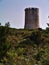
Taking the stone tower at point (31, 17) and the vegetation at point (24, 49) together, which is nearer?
the vegetation at point (24, 49)

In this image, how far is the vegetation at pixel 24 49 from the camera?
51.3 feet

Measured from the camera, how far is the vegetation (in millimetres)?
15646

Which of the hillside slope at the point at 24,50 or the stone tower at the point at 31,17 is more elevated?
the stone tower at the point at 31,17

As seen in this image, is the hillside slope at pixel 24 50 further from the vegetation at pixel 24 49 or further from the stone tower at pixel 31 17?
the stone tower at pixel 31 17

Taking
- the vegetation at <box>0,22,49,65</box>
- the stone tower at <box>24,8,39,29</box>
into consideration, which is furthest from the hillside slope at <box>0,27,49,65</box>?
the stone tower at <box>24,8,39,29</box>

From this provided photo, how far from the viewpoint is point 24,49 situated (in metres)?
24.9

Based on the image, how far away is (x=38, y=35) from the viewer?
3162cm

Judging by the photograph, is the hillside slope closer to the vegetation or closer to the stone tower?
the vegetation

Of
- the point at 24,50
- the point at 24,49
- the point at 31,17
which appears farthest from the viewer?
the point at 31,17

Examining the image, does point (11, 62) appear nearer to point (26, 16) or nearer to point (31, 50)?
point (31, 50)

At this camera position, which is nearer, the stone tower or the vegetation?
the vegetation

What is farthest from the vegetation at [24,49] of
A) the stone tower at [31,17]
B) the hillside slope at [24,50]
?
the stone tower at [31,17]

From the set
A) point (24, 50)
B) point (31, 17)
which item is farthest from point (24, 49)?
point (31, 17)

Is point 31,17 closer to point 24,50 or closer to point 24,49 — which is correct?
point 24,49
